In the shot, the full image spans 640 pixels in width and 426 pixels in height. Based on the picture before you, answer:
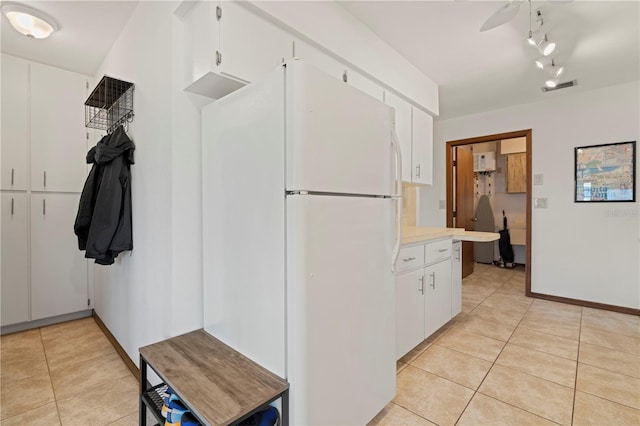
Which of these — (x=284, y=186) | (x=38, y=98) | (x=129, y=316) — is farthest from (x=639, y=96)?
(x=38, y=98)

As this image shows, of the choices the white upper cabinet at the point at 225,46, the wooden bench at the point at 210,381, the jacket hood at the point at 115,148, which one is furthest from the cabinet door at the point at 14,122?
the wooden bench at the point at 210,381

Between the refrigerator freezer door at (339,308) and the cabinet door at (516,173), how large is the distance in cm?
531

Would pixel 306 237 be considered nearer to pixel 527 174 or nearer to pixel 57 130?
pixel 57 130

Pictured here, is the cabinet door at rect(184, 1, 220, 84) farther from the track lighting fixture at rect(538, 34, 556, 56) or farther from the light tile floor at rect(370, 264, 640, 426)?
the track lighting fixture at rect(538, 34, 556, 56)

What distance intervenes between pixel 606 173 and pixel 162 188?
171 inches

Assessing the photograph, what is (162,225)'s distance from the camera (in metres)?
1.66

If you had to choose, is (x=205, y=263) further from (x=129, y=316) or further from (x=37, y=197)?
(x=37, y=197)

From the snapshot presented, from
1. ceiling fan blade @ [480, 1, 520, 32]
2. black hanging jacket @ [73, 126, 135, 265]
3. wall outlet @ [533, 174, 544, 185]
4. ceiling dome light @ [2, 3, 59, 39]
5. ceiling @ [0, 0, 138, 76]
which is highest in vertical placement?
ceiling @ [0, 0, 138, 76]

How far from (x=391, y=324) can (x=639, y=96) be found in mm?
3775

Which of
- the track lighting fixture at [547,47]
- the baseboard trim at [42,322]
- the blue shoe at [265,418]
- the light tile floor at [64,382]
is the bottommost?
the light tile floor at [64,382]

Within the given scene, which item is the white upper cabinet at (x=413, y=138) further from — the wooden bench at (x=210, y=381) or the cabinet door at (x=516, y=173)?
the cabinet door at (x=516, y=173)

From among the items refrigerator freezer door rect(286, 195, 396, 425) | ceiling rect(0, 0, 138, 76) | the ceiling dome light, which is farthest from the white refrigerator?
the ceiling dome light

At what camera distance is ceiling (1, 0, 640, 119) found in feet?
6.50

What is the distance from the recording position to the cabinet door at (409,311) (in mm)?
2016
